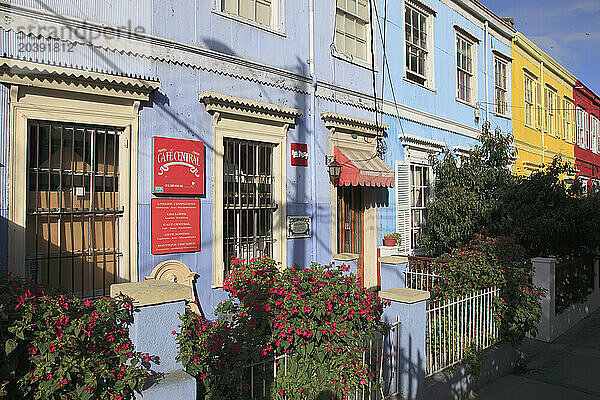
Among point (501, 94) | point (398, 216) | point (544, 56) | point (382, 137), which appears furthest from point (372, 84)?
point (544, 56)

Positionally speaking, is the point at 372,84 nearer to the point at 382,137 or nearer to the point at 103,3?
the point at 382,137

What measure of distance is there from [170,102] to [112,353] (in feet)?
13.4

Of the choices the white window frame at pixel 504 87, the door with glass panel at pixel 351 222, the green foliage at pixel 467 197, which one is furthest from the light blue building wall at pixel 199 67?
the white window frame at pixel 504 87

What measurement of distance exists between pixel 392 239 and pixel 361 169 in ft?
7.12

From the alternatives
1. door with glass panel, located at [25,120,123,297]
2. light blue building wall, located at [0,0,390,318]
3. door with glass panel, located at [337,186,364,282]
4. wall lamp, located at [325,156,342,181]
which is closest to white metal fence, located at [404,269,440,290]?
door with glass panel, located at [337,186,364,282]

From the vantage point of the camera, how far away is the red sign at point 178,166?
636 cm

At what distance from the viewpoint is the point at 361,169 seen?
879 cm

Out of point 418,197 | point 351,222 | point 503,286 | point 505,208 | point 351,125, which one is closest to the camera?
point 503,286

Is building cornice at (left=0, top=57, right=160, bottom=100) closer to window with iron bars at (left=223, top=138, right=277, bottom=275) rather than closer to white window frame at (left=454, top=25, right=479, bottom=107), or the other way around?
window with iron bars at (left=223, top=138, right=277, bottom=275)

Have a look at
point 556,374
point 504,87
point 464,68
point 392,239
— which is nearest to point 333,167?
point 392,239

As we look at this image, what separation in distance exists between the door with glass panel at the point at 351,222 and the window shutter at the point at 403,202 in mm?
1123

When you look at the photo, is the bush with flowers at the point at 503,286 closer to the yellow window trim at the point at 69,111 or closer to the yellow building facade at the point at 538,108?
the yellow window trim at the point at 69,111

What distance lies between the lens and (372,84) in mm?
10039

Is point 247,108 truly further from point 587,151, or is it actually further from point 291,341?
point 587,151
